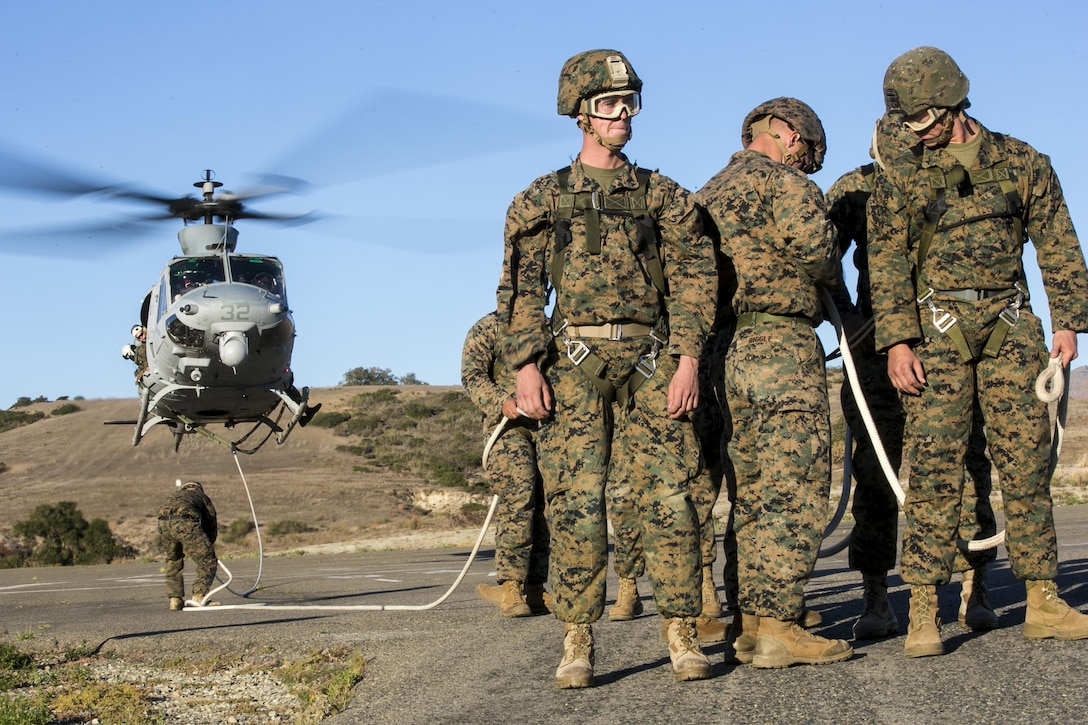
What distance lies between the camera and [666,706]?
470 cm

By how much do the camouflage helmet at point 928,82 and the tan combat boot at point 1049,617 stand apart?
217 centimetres

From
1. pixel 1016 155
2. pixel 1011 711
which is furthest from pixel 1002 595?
pixel 1011 711

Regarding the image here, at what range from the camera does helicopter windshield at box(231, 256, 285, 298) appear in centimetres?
1781

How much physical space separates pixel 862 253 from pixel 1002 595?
A: 2.40 m

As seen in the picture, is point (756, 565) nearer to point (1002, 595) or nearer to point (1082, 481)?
point (1002, 595)

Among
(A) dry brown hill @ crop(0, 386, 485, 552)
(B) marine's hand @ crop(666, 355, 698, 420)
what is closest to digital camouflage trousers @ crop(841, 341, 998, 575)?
(B) marine's hand @ crop(666, 355, 698, 420)

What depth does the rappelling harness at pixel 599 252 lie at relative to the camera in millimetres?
5383

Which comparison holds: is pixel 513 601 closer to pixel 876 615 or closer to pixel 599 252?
pixel 876 615

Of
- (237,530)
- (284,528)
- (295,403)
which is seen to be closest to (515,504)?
(295,403)

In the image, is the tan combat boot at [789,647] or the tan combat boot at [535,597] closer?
the tan combat boot at [789,647]

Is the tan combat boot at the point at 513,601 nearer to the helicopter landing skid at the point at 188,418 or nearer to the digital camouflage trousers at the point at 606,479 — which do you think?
the digital camouflage trousers at the point at 606,479

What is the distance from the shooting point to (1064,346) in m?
5.61

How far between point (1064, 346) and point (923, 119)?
3.95 feet

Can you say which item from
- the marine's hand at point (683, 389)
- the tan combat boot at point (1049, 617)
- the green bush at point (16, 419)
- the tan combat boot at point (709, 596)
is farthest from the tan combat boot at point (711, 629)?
the green bush at point (16, 419)
